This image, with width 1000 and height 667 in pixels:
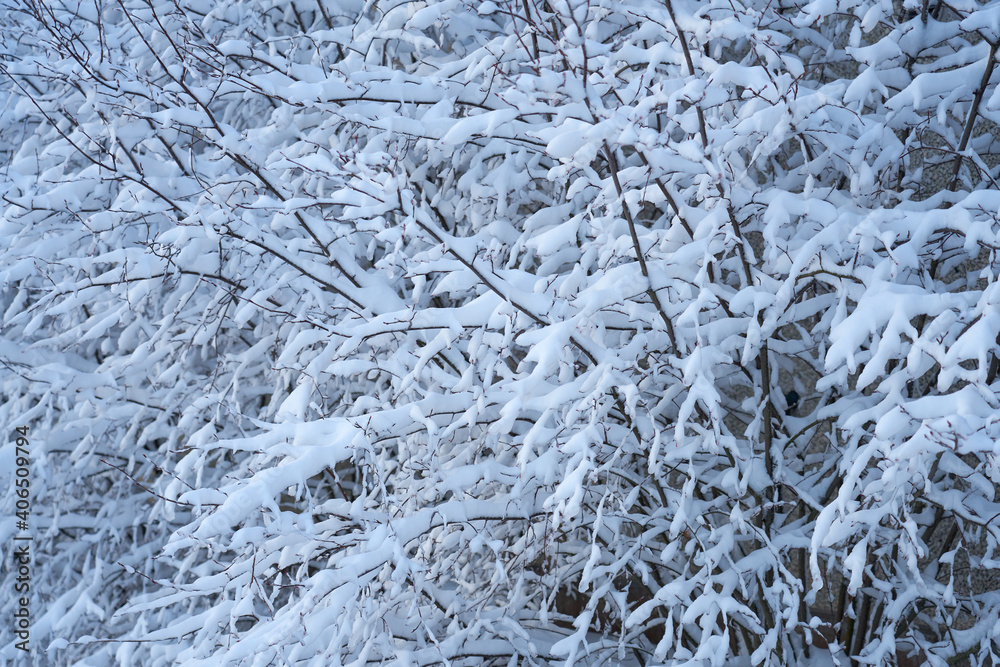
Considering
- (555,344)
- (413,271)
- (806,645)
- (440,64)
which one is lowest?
(806,645)

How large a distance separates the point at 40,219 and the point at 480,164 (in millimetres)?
1938

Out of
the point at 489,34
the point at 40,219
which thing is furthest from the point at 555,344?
the point at 40,219

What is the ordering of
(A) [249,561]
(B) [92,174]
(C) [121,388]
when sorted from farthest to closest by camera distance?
(C) [121,388] → (B) [92,174] → (A) [249,561]

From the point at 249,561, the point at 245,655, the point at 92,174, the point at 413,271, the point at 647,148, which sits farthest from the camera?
the point at 92,174

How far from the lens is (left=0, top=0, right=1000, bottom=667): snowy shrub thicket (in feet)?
7.77

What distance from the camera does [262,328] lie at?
4.20 m

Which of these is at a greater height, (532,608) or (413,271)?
(413,271)

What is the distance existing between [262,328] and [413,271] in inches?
75.2

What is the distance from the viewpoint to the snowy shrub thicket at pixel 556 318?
93.2 inches

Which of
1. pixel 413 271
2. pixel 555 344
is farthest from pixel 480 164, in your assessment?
pixel 555 344

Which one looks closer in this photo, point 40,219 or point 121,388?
point 40,219

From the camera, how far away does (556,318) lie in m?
2.56

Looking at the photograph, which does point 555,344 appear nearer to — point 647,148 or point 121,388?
point 647,148

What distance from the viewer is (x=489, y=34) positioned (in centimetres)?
390
